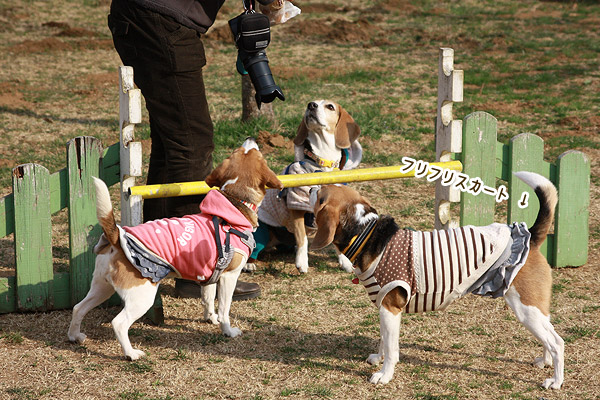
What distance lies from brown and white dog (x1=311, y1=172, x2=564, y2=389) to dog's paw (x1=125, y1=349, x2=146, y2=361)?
1.26 m

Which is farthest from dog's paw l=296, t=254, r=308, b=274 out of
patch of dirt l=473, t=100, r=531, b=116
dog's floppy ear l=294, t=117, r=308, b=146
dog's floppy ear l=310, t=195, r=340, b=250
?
patch of dirt l=473, t=100, r=531, b=116

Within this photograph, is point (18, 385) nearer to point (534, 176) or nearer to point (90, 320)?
point (90, 320)

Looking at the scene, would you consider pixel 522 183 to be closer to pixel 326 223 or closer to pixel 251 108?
pixel 326 223

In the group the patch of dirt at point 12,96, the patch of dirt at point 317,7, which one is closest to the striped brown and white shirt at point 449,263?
the patch of dirt at point 12,96

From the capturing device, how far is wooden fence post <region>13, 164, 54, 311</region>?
4844 millimetres

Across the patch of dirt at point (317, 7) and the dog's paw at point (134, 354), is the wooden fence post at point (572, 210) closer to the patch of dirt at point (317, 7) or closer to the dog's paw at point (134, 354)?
the dog's paw at point (134, 354)

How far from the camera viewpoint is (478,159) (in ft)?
18.5

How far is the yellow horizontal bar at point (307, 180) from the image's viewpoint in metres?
4.67

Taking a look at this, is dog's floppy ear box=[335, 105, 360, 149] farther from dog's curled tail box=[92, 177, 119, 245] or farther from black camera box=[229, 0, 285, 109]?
dog's curled tail box=[92, 177, 119, 245]

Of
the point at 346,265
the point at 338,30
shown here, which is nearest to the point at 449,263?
the point at 346,265

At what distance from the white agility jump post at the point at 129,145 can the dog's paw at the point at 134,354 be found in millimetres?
807

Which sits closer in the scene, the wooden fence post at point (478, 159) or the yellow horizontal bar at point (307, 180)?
the yellow horizontal bar at point (307, 180)

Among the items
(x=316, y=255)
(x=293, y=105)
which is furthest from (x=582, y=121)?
(x=316, y=255)

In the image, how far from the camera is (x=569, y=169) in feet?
18.9
